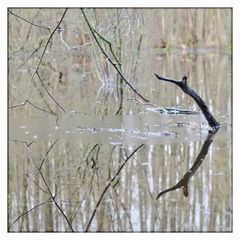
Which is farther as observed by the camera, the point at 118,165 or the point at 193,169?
the point at 118,165

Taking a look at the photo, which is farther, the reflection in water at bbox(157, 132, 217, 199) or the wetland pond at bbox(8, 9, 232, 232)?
the reflection in water at bbox(157, 132, 217, 199)

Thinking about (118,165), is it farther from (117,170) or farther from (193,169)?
(193,169)

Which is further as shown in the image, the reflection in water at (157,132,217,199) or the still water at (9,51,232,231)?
the reflection in water at (157,132,217,199)

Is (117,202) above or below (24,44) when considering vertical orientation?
below

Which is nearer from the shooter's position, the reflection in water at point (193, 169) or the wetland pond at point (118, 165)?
the wetland pond at point (118, 165)

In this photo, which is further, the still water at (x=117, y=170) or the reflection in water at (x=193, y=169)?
the reflection in water at (x=193, y=169)

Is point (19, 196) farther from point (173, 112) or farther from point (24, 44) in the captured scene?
point (24, 44)

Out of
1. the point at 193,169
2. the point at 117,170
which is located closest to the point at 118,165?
the point at 117,170
